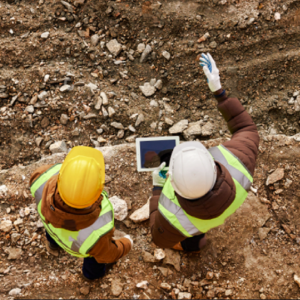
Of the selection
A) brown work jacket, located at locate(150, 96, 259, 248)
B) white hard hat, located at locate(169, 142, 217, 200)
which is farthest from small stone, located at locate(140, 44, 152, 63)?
white hard hat, located at locate(169, 142, 217, 200)

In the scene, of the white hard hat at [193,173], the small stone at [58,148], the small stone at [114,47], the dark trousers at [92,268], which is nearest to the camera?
the white hard hat at [193,173]

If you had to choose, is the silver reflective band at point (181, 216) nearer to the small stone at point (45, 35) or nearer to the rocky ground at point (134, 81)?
the rocky ground at point (134, 81)

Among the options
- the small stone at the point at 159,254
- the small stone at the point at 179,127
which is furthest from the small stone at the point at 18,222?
the small stone at the point at 179,127

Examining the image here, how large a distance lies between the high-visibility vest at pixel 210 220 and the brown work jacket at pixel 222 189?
0.17 feet

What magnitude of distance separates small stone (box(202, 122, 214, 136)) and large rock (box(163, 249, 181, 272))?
1.83 m

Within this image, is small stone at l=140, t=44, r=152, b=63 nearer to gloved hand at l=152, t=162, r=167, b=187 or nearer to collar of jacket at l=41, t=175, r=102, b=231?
gloved hand at l=152, t=162, r=167, b=187

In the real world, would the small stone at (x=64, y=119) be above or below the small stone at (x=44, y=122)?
above

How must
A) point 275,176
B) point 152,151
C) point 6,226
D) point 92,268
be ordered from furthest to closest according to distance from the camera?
point 152,151 → point 275,176 → point 6,226 → point 92,268

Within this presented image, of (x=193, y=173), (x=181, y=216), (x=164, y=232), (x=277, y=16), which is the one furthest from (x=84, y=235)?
(x=277, y=16)

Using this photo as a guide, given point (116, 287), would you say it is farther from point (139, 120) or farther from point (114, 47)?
point (114, 47)

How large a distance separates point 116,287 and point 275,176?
2.34 m

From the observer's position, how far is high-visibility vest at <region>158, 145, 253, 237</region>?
199 cm

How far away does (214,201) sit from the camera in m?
1.71

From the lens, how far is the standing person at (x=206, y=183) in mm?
1715
